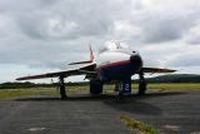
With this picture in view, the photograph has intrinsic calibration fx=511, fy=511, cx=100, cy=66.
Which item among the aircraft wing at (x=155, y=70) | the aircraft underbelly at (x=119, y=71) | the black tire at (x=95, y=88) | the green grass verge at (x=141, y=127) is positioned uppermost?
the aircraft wing at (x=155, y=70)

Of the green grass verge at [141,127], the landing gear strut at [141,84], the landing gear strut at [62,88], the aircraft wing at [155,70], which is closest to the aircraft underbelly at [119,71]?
the landing gear strut at [62,88]

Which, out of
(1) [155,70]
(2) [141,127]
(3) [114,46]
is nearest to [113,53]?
(3) [114,46]

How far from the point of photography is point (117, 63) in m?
28.2

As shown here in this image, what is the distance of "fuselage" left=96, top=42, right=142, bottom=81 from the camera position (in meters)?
27.2

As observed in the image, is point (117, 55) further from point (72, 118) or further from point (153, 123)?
point (153, 123)

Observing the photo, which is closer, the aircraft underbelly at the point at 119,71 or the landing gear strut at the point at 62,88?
the aircraft underbelly at the point at 119,71

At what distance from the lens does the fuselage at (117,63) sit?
89.3 feet

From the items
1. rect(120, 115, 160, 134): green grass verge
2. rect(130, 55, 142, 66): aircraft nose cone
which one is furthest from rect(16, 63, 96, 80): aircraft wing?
rect(120, 115, 160, 134): green grass verge

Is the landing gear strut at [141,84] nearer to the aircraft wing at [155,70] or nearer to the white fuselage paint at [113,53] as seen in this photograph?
the aircraft wing at [155,70]

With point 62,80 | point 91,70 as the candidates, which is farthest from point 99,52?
point 62,80

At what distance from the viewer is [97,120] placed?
18047mm

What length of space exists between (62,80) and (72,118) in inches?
747

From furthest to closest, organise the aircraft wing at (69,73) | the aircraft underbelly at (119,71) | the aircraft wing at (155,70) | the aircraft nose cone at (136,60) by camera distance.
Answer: the aircraft wing at (155,70), the aircraft wing at (69,73), the aircraft underbelly at (119,71), the aircraft nose cone at (136,60)

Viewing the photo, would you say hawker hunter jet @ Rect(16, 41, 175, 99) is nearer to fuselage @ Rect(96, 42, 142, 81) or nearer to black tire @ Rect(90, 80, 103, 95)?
fuselage @ Rect(96, 42, 142, 81)
